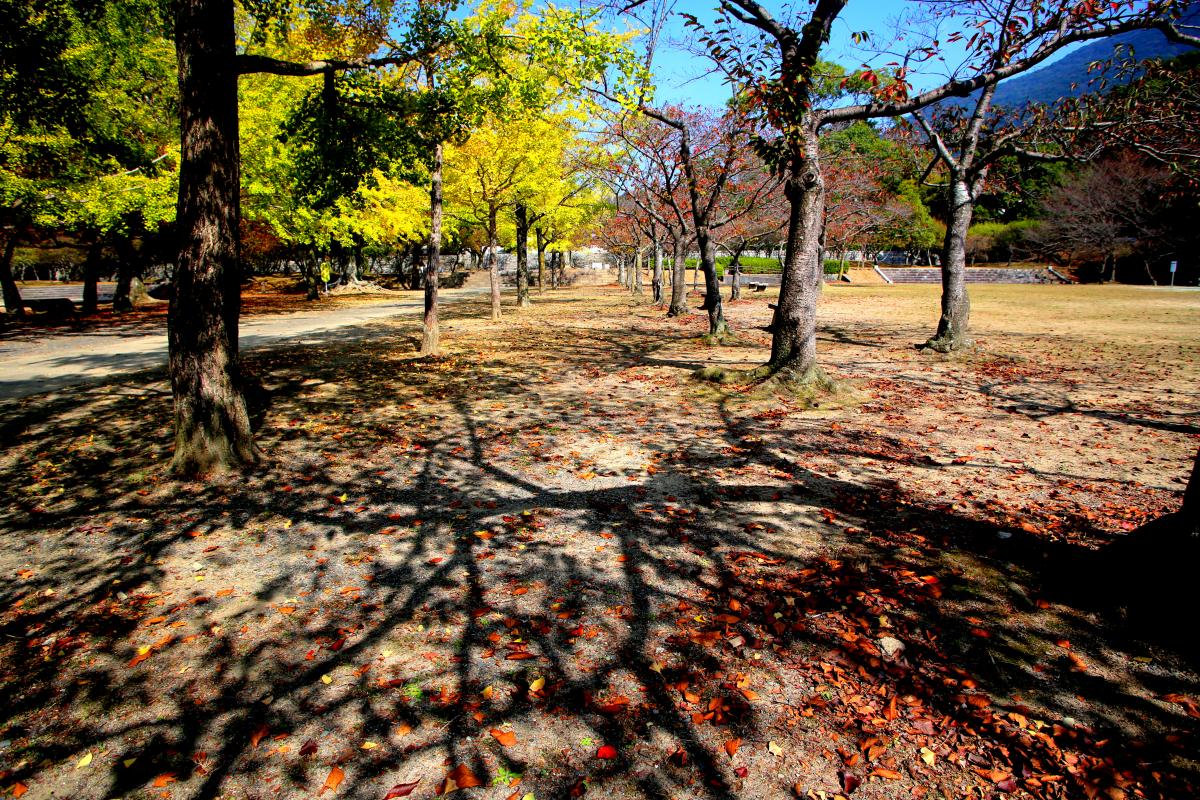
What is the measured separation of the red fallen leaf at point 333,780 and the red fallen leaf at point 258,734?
1.58 ft

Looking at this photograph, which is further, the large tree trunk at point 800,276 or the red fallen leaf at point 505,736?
the large tree trunk at point 800,276

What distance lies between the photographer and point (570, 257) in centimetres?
7444

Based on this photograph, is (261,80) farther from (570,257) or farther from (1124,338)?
(570,257)

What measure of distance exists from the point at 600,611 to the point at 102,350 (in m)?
16.3

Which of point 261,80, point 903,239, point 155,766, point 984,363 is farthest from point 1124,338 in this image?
point 903,239

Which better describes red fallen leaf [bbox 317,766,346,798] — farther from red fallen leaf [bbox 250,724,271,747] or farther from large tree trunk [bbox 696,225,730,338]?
large tree trunk [bbox 696,225,730,338]

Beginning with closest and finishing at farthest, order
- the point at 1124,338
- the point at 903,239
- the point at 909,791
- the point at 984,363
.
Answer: the point at 909,791 < the point at 984,363 < the point at 1124,338 < the point at 903,239

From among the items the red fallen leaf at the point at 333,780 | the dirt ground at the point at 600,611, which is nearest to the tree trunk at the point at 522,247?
the dirt ground at the point at 600,611

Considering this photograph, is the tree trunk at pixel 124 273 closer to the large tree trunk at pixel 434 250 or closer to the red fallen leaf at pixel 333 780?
the large tree trunk at pixel 434 250

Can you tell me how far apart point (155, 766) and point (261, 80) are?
23.6 m

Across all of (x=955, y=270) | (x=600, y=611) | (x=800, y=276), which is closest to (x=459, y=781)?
(x=600, y=611)

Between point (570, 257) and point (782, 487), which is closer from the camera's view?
point (782, 487)

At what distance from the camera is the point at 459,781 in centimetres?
253

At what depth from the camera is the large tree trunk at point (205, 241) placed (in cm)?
571
